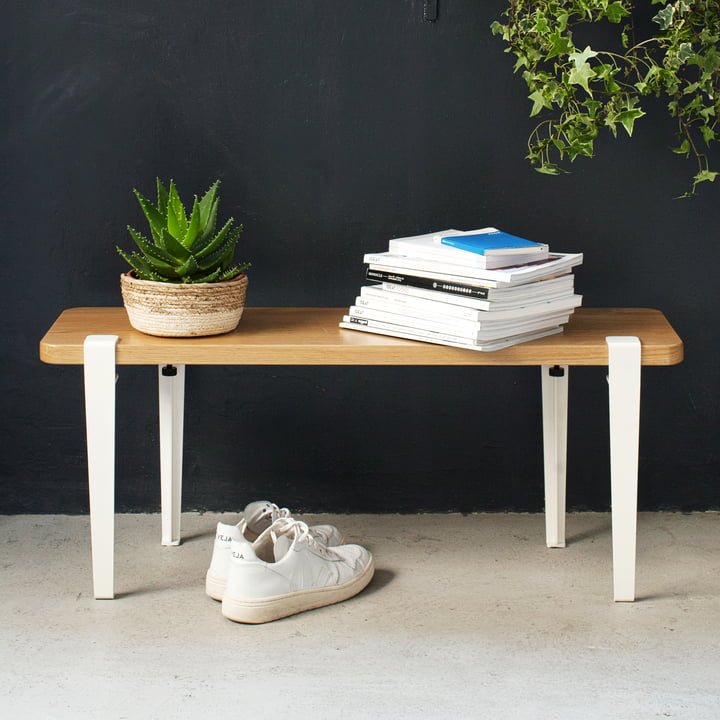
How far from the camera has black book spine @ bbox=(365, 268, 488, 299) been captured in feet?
6.84

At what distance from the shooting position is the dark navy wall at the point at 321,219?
250 cm

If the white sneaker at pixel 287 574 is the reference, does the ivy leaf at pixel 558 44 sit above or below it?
above

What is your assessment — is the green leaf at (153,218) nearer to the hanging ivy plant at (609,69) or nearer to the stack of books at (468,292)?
the stack of books at (468,292)

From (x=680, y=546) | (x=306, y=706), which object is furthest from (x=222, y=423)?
(x=680, y=546)

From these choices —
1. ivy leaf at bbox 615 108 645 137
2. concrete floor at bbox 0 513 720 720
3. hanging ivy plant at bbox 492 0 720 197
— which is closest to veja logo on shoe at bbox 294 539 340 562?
concrete floor at bbox 0 513 720 720

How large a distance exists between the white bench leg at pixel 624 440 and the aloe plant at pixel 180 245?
815 millimetres

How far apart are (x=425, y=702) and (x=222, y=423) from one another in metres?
1.06

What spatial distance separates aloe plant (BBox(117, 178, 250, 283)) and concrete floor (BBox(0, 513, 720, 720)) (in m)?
0.71

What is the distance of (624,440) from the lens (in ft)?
7.07

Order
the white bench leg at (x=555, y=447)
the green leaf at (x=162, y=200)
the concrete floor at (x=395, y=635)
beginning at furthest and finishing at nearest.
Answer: the white bench leg at (x=555, y=447) < the green leaf at (x=162, y=200) < the concrete floor at (x=395, y=635)

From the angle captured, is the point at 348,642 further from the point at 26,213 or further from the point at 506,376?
the point at 26,213

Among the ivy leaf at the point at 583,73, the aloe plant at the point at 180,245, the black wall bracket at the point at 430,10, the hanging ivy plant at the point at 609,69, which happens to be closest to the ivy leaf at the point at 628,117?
the hanging ivy plant at the point at 609,69

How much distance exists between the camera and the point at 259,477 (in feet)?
8.96

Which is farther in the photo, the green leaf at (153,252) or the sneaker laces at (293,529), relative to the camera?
the sneaker laces at (293,529)
